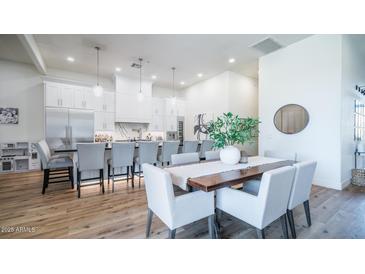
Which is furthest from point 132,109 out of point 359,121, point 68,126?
point 359,121

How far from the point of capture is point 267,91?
4.20 metres

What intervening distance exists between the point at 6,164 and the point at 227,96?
6603mm

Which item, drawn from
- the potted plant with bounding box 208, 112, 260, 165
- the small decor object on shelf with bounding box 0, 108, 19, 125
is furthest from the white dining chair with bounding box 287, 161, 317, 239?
the small decor object on shelf with bounding box 0, 108, 19, 125

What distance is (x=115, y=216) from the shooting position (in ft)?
7.27

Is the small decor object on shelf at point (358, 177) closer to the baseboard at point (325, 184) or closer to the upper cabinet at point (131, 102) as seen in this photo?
the baseboard at point (325, 184)

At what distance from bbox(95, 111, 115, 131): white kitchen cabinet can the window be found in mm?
6673

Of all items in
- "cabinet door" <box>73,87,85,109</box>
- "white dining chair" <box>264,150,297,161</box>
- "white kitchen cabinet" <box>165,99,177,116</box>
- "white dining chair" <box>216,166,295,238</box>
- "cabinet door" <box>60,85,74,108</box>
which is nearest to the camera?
"white dining chair" <box>216,166,295,238</box>

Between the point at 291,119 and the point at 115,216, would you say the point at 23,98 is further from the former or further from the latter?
the point at 291,119

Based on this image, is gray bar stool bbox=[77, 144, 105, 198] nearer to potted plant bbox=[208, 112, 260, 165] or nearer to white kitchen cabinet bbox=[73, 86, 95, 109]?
potted plant bbox=[208, 112, 260, 165]

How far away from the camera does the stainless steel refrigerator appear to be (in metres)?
4.55

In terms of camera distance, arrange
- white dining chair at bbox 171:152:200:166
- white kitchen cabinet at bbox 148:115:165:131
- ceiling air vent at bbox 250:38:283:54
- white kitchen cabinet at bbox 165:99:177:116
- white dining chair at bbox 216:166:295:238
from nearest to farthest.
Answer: white dining chair at bbox 216:166:295:238 → white dining chair at bbox 171:152:200:166 → ceiling air vent at bbox 250:38:283:54 → white kitchen cabinet at bbox 148:115:165:131 → white kitchen cabinet at bbox 165:99:177:116

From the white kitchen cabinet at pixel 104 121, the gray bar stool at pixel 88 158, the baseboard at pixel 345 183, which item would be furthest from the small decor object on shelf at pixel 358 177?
the white kitchen cabinet at pixel 104 121
